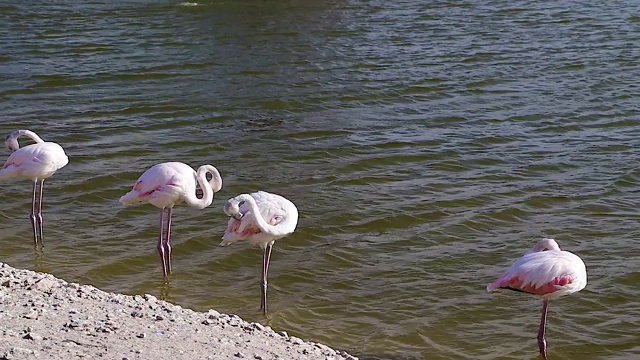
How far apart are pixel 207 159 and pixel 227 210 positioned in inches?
188

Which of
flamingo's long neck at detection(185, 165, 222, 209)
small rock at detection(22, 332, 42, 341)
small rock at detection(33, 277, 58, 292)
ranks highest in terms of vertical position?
small rock at detection(22, 332, 42, 341)

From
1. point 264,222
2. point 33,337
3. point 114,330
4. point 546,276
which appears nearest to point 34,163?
point 264,222

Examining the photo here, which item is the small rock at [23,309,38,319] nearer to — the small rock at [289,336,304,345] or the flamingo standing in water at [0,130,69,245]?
the small rock at [289,336,304,345]

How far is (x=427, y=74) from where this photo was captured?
15562 millimetres

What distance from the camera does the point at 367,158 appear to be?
457 inches

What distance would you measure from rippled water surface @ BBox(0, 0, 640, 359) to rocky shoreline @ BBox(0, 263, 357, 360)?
2.97 ft

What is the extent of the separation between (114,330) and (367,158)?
237 inches

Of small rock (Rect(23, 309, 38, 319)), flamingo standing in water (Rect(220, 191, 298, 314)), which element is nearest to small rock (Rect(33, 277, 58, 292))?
small rock (Rect(23, 309, 38, 319))

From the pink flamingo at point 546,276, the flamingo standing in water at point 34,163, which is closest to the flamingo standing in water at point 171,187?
the flamingo standing in water at point 34,163

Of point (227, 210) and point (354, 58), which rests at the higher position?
point (227, 210)

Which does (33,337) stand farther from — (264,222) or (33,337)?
(264,222)

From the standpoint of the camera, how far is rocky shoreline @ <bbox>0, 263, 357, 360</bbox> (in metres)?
5.49

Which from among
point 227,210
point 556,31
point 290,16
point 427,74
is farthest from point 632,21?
point 227,210

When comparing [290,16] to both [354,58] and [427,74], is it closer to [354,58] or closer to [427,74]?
[354,58]
